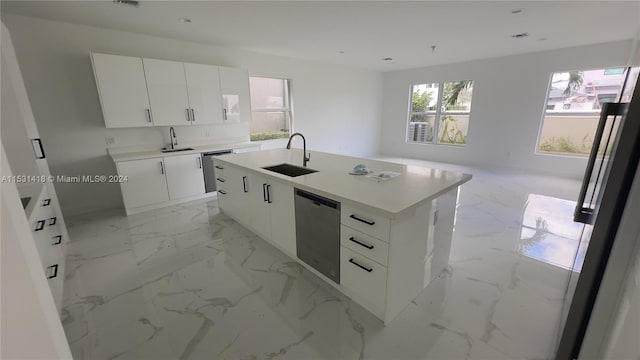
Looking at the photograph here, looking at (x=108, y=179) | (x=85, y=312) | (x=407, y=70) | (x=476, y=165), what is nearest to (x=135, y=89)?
(x=108, y=179)

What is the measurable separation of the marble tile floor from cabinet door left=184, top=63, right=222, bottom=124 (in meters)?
2.00

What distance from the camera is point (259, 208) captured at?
2.73 meters

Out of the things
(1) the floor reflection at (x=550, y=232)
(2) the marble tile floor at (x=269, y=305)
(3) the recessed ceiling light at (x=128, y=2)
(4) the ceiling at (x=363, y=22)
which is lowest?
(2) the marble tile floor at (x=269, y=305)

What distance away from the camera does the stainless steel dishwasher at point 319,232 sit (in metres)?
1.89

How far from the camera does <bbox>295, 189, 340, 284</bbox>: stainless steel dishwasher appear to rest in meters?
1.89

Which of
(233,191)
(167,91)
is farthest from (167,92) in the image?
(233,191)

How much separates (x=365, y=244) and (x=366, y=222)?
0.15 m

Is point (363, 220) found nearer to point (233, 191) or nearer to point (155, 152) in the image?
point (233, 191)

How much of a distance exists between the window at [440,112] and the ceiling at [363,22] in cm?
177

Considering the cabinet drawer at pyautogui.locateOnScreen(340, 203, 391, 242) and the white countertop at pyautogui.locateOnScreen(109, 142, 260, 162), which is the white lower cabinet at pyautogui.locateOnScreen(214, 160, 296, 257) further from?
the white countertop at pyautogui.locateOnScreen(109, 142, 260, 162)

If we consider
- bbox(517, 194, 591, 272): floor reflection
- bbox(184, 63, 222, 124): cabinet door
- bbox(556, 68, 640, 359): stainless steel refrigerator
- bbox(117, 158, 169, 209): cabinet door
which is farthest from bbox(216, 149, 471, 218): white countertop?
bbox(184, 63, 222, 124): cabinet door

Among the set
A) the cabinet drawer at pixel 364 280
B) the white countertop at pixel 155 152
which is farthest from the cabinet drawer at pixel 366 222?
the white countertop at pixel 155 152

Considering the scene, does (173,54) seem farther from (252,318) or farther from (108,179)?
(252,318)

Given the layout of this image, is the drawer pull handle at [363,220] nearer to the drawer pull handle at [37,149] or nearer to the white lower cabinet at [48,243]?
the white lower cabinet at [48,243]
